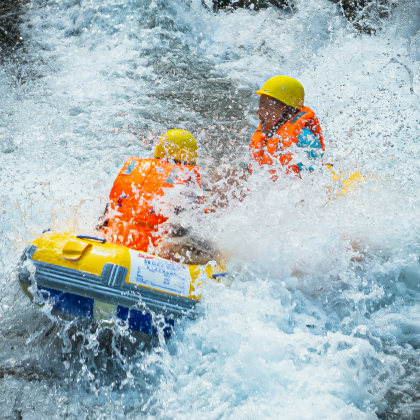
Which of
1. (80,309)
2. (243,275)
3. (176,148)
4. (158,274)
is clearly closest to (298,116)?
(176,148)

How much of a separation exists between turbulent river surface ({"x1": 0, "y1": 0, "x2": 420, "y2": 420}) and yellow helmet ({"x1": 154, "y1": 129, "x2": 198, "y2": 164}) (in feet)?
1.96

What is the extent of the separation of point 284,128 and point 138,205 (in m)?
1.54

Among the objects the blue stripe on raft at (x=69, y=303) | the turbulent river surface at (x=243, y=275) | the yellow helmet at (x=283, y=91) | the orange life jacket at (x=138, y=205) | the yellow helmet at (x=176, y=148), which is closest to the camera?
the turbulent river surface at (x=243, y=275)

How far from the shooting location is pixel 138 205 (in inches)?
129

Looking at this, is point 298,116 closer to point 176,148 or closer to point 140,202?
point 176,148

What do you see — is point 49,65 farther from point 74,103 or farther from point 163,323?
point 163,323

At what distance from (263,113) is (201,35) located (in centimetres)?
680

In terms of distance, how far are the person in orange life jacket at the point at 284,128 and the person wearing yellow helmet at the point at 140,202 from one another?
880mm

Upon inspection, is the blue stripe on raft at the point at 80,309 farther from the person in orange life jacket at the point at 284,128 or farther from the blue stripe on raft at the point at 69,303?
the person in orange life jacket at the point at 284,128

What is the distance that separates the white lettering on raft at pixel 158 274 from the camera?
9.34 ft

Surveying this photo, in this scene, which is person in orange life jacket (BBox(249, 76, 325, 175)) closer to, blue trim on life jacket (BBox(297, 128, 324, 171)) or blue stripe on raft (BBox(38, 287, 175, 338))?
blue trim on life jacket (BBox(297, 128, 324, 171))

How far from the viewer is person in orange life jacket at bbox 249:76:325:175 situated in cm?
379

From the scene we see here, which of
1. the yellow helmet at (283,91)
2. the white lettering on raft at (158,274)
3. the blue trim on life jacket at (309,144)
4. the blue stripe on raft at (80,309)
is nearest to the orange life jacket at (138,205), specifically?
the white lettering on raft at (158,274)

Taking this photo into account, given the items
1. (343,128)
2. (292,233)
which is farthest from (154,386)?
(343,128)
